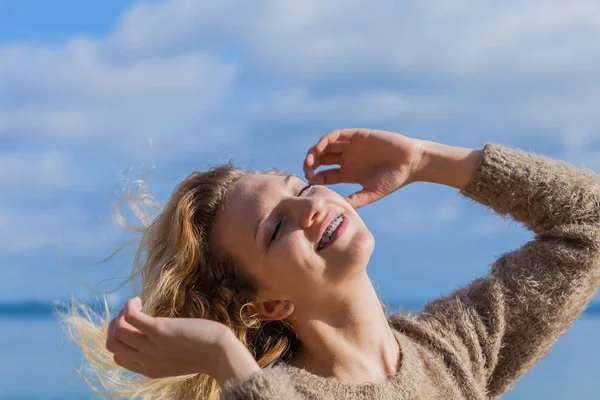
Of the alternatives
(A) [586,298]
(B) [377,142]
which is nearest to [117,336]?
(B) [377,142]

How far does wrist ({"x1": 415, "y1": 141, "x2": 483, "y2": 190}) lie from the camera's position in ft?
10.1

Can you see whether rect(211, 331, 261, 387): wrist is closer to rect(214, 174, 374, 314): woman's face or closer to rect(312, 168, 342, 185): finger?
rect(214, 174, 374, 314): woman's face

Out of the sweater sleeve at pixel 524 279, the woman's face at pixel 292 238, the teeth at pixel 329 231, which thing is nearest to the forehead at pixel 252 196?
the woman's face at pixel 292 238

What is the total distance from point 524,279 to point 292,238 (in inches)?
37.4

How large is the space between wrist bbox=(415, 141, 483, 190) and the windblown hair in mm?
603

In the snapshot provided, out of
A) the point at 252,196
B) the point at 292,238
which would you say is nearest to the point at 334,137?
the point at 252,196

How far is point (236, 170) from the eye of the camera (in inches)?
117

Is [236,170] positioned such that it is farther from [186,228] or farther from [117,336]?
[117,336]

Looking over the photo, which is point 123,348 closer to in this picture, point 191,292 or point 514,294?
point 191,292

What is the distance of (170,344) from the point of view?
7.22ft

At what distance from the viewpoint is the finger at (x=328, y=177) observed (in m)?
2.96

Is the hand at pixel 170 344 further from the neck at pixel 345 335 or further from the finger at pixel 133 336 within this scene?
the neck at pixel 345 335

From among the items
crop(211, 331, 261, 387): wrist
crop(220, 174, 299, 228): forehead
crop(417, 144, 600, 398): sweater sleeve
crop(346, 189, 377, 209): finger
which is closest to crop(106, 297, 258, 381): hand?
crop(211, 331, 261, 387): wrist

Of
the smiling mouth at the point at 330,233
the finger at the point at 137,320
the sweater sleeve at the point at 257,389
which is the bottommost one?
the sweater sleeve at the point at 257,389
